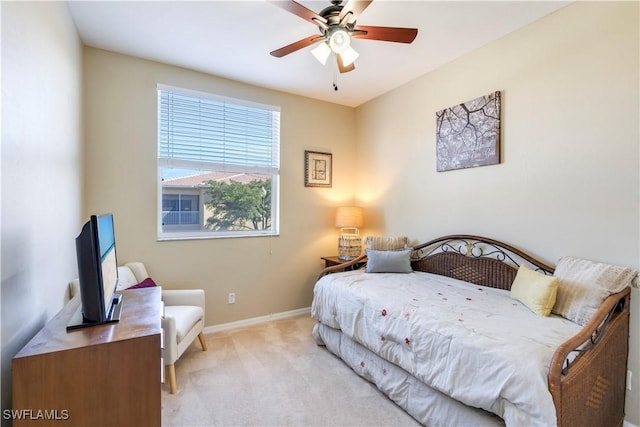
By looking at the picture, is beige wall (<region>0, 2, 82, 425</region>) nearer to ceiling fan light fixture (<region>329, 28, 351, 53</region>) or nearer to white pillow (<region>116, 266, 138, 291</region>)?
white pillow (<region>116, 266, 138, 291</region>)

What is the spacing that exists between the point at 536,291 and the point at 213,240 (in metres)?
2.81

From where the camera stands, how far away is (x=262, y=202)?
3.57 meters

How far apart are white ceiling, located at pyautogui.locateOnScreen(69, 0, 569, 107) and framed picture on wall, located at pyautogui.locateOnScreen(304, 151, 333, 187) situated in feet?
2.97

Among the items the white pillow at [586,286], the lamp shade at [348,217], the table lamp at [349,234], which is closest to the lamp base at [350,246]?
the table lamp at [349,234]

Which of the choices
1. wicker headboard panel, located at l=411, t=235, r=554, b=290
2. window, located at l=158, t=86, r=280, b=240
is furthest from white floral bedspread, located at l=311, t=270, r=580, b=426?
window, located at l=158, t=86, r=280, b=240

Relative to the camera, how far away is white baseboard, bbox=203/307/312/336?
320cm

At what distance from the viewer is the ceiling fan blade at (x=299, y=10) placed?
5.25 feet

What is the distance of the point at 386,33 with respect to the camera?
1.86 m

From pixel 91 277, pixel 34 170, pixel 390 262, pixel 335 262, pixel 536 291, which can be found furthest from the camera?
pixel 335 262

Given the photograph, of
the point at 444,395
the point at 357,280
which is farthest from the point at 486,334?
the point at 357,280

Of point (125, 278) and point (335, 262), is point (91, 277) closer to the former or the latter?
point (125, 278)

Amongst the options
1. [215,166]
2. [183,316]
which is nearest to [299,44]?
[215,166]

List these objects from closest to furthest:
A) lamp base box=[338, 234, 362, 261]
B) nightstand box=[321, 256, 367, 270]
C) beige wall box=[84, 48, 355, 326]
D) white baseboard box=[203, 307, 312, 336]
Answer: beige wall box=[84, 48, 355, 326] < white baseboard box=[203, 307, 312, 336] < nightstand box=[321, 256, 367, 270] < lamp base box=[338, 234, 362, 261]

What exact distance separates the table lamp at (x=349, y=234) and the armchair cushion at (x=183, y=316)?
173 centimetres
